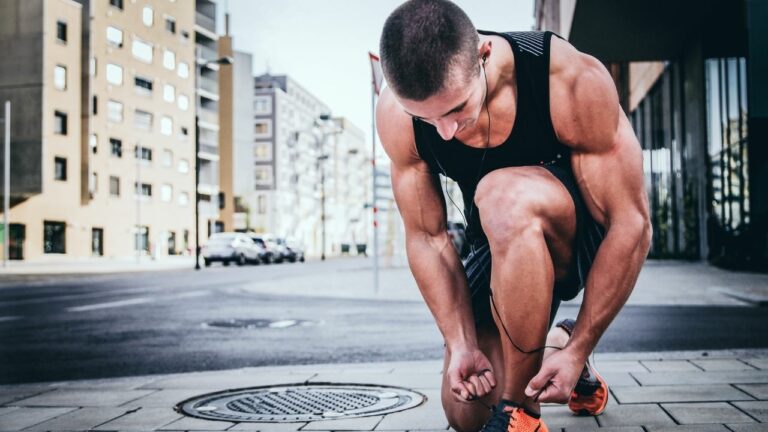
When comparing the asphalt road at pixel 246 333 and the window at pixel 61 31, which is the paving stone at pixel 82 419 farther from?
the window at pixel 61 31

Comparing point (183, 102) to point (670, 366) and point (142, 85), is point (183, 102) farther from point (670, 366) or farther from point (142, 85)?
point (670, 366)

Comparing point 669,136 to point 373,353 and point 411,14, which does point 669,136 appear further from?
point 411,14

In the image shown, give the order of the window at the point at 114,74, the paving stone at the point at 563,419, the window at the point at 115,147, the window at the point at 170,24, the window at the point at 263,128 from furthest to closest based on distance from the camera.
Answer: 1. the window at the point at 263,128
2. the window at the point at 170,24
3. the window at the point at 115,147
4. the window at the point at 114,74
5. the paving stone at the point at 563,419

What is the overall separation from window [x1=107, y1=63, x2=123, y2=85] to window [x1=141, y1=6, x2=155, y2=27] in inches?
157

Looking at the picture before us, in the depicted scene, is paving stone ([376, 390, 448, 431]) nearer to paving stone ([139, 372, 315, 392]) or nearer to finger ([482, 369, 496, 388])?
finger ([482, 369, 496, 388])

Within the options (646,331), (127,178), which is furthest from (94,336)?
(127,178)

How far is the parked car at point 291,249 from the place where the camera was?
149ft

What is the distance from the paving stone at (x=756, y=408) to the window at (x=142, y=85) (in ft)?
169

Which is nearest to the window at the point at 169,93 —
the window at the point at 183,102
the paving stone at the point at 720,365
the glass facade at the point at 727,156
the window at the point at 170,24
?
the window at the point at 183,102

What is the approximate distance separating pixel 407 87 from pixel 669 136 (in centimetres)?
2787

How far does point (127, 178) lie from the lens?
50.9 meters

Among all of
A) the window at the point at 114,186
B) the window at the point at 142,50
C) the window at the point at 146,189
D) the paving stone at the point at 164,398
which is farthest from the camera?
the window at the point at 146,189

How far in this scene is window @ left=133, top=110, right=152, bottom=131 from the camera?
52156 millimetres

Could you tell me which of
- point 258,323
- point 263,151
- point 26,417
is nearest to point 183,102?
point 263,151
